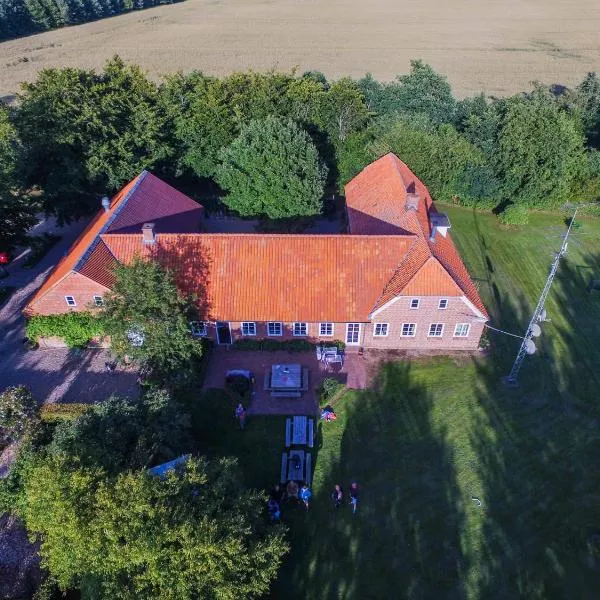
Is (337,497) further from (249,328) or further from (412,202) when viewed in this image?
(412,202)

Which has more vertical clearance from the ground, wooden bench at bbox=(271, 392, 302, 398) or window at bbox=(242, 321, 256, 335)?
window at bbox=(242, 321, 256, 335)

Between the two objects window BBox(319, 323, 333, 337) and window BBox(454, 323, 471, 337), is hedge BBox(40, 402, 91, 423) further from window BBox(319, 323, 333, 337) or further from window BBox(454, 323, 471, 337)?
window BBox(454, 323, 471, 337)

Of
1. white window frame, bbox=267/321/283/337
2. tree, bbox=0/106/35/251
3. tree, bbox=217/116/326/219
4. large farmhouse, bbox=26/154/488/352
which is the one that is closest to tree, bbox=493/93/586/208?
large farmhouse, bbox=26/154/488/352

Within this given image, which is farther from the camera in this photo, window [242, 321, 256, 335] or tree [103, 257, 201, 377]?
window [242, 321, 256, 335]

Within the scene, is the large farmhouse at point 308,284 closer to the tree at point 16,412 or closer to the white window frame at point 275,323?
the white window frame at point 275,323

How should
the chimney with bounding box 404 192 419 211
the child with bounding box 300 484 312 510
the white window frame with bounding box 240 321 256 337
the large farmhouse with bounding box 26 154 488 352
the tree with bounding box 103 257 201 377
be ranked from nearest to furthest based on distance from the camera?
the child with bounding box 300 484 312 510
the tree with bounding box 103 257 201 377
the large farmhouse with bounding box 26 154 488 352
the white window frame with bounding box 240 321 256 337
the chimney with bounding box 404 192 419 211

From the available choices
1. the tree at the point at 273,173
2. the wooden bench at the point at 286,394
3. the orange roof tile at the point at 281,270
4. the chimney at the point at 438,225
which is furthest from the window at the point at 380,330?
the tree at the point at 273,173

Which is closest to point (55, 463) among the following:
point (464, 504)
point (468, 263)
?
point (464, 504)

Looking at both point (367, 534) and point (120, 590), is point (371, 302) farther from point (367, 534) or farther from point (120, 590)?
point (120, 590)
